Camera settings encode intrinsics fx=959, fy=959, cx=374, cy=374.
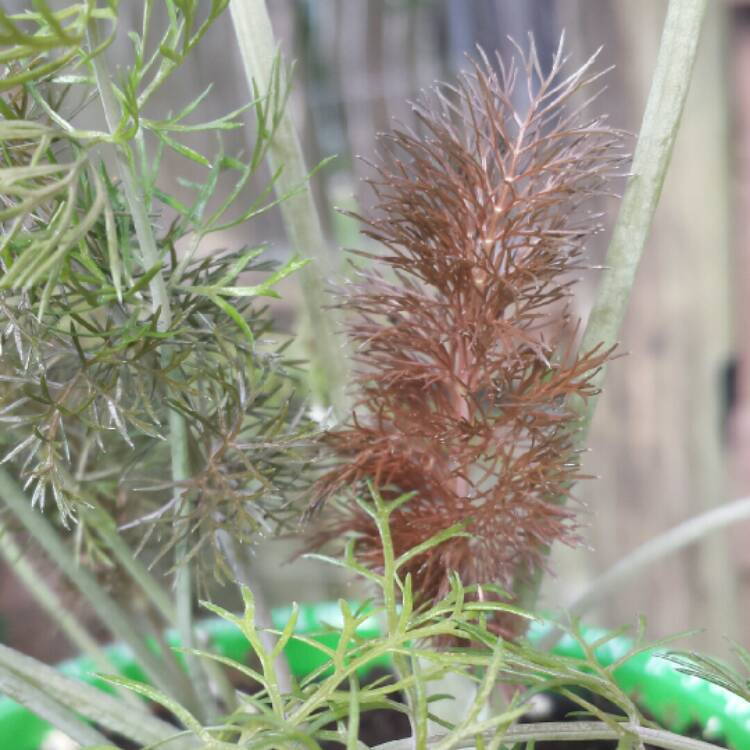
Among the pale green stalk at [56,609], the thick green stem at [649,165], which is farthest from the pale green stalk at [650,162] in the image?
the pale green stalk at [56,609]

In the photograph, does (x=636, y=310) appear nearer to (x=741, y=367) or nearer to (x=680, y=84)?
(x=741, y=367)

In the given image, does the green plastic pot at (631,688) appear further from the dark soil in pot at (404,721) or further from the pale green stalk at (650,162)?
the pale green stalk at (650,162)

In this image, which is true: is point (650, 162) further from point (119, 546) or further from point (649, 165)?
point (119, 546)

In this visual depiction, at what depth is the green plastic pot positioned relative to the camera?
15.7 inches

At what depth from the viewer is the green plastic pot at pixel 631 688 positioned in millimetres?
398

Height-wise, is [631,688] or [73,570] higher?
[73,570]

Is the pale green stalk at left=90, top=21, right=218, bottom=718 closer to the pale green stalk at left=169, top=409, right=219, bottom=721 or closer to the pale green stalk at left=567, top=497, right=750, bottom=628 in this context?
the pale green stalk at left=169, top=409, right=219, bottom=721

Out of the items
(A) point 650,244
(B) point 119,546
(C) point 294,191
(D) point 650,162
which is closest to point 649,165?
(D) point 650,162

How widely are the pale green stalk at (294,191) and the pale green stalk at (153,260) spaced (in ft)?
0.17

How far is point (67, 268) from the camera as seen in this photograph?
0.25 meters

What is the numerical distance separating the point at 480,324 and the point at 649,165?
0.07 metres

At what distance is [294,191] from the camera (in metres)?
0.29

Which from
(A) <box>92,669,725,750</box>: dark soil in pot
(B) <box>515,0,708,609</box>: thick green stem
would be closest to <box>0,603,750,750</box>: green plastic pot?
(A) <box>92,669,725,750</box>: dark soil in pot

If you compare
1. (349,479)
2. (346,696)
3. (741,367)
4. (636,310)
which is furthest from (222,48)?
(346,696)
